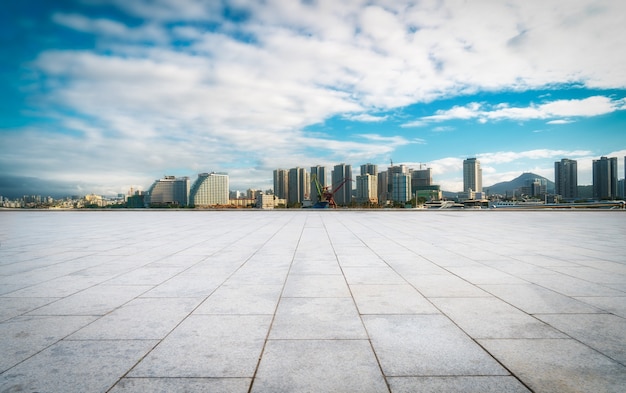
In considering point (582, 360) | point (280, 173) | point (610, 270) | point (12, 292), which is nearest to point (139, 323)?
point (12, 292)

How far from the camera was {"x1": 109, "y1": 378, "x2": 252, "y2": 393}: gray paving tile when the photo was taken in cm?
295

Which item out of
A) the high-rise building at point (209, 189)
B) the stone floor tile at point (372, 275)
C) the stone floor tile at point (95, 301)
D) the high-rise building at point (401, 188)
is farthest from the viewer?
the high-rise building at point (401, 188)

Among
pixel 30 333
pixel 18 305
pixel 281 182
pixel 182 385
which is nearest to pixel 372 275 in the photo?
pixel 182 385

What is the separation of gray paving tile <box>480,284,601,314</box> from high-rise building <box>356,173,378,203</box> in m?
173

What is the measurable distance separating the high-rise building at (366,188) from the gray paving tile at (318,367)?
176 m

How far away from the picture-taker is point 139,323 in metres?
4.51

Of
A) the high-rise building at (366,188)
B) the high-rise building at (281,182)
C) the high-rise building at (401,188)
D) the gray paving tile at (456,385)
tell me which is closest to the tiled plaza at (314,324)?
the gray paving tile at (456,385)

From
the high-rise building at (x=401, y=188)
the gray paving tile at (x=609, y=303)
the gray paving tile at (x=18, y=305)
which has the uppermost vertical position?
the high-rise building at (x=401, y=188)

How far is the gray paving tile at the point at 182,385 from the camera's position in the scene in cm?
295

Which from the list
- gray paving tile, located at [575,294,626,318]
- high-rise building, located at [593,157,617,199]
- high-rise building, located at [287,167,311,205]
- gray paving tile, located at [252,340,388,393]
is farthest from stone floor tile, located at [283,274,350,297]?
high-rise building, located at [593,157,617,199]

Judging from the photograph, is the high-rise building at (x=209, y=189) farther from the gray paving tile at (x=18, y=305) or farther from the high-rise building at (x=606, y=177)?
the high-rise building at (x=606, y=177)

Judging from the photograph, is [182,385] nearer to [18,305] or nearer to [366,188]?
[18,305]

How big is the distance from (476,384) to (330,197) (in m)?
120

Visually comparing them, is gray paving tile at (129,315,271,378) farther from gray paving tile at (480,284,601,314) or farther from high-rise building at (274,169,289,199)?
high-rise building at (274,169,289,199)
